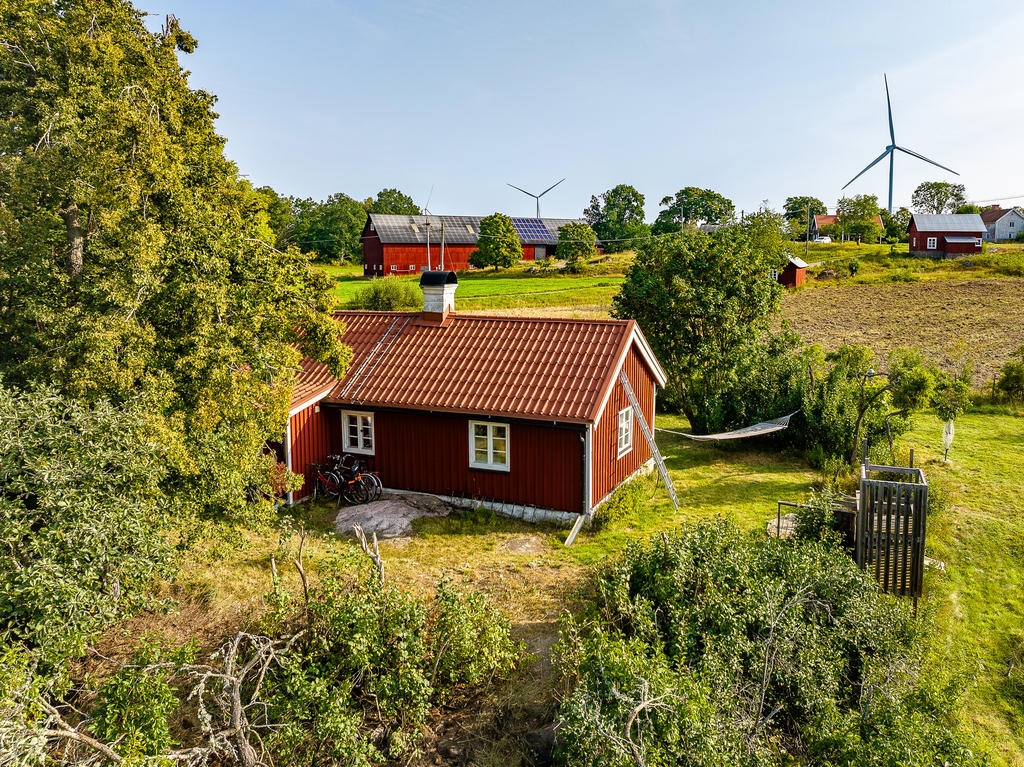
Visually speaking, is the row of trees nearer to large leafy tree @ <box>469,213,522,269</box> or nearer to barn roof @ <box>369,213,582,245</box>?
barn roof @ <box>369,213,582,245</box>

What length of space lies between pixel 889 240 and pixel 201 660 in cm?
9285

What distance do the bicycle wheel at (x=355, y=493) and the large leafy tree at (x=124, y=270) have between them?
3.80m

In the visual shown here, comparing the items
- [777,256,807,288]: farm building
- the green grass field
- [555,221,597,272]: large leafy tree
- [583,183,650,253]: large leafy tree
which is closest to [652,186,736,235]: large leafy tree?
[583,183,650,253]: large leafy tree

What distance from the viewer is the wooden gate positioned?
33.6 feet

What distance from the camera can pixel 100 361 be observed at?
8.57m

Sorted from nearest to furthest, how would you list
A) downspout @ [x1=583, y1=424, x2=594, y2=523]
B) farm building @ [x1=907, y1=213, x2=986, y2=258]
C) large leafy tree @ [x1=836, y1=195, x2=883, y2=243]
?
downspout @ [x1=583, y1=424, x2=594, y2=523] → farm building @ [x1=907, y1=213, x2=986, y2=258] → large leafy tree @ [x1=836, y1=195, x2=883, y2=243]

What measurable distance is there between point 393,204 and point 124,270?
82443 millimetres

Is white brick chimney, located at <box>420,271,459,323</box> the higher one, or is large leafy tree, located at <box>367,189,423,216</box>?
large leafy tree, located at <box>367,189,423,216</box>

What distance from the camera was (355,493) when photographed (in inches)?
584

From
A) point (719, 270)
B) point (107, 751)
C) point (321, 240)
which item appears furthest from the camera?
point (321, 240)

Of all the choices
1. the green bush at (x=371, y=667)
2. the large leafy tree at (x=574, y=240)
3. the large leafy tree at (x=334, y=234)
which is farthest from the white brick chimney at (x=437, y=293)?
the large leafy tree at (x=334, y=234)

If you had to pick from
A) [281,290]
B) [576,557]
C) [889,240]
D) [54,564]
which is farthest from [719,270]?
[889,240]

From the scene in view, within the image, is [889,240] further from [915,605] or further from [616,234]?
[915,605]

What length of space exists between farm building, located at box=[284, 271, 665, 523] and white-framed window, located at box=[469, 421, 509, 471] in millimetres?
23
